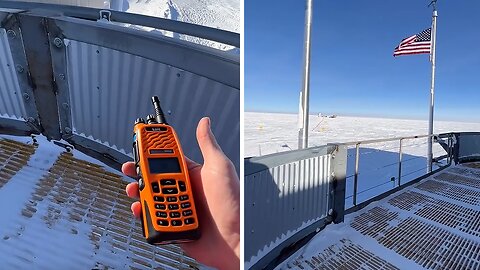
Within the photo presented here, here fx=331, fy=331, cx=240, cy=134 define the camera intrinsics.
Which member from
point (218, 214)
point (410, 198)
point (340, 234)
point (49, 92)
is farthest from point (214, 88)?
point (410, 198)

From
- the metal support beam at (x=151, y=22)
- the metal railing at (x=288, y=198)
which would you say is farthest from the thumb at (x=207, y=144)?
the metal railing at (x=288, y=198)

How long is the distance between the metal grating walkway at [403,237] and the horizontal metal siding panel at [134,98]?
1000 millimetres

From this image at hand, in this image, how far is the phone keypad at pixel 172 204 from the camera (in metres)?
0.85

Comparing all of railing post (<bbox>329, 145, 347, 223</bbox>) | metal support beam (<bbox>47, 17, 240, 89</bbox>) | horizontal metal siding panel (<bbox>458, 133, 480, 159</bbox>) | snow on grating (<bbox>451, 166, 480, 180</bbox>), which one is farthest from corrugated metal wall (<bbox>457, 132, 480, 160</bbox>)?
metal support beam (<bbox>47, 17, 240, 89</bbox>)

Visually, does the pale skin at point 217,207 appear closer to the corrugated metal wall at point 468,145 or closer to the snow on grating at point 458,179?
the snow on grating at point 458,179

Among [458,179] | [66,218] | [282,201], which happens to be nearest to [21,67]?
[66,218]

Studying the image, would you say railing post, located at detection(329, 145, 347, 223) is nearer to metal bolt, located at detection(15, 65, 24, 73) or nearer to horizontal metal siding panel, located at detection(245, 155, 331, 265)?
horizontal metal siding panel, located at detection(245, 155, 331, 265)

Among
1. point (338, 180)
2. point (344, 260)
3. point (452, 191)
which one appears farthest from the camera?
point (452, 191)

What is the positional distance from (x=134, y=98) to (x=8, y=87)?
817 millimetres

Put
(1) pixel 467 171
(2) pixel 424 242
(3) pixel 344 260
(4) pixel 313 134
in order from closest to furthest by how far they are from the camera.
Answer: (3) pixel 344 260
(2) pixel 424 242
(1) pixel 467 171
(4) pixel 313 134

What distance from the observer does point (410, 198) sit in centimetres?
308

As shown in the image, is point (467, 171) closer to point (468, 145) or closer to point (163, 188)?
point (468, 145)

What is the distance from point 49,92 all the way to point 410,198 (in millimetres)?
3024

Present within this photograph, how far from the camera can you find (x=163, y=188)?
2.95ft
